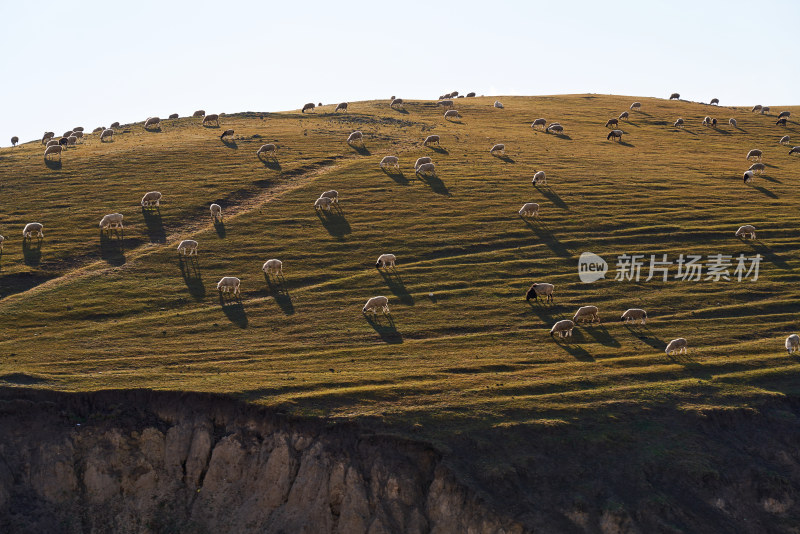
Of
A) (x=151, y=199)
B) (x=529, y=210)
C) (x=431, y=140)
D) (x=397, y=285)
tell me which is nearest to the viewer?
(x=397, y=285)

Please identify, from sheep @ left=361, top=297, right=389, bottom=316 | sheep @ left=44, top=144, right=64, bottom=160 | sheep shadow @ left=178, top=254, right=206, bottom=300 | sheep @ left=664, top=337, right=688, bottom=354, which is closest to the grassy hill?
sheep shadow @ left=178, top=254, right=206, bottom=300

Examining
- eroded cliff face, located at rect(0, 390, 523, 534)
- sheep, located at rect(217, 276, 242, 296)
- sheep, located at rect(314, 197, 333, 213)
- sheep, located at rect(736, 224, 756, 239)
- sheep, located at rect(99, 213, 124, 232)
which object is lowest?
eroded cliff face, located at rect(0, 390, 523, 534)

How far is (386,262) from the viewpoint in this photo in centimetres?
5116

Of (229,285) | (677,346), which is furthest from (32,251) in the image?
(677,346)

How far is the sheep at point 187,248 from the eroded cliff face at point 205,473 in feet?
66.8

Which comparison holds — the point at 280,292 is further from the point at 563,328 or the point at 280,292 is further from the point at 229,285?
the point at 563,328

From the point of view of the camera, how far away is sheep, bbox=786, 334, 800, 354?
39.4 meters

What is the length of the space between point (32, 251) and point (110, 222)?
617 centimetres

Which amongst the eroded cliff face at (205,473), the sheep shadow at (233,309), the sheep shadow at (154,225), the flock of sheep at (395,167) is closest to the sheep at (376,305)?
the flock of sheep at (395,167)

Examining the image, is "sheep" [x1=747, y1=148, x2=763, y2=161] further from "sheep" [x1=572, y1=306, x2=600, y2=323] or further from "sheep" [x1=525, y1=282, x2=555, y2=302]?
"sheep" [x1=572, y1=306, x2=600, y2=323]

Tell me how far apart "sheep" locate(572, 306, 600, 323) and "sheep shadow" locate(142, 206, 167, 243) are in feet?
105

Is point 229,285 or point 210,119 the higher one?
point 210,119

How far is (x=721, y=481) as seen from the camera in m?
29.8

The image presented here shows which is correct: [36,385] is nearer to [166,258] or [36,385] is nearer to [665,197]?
[166,258]
